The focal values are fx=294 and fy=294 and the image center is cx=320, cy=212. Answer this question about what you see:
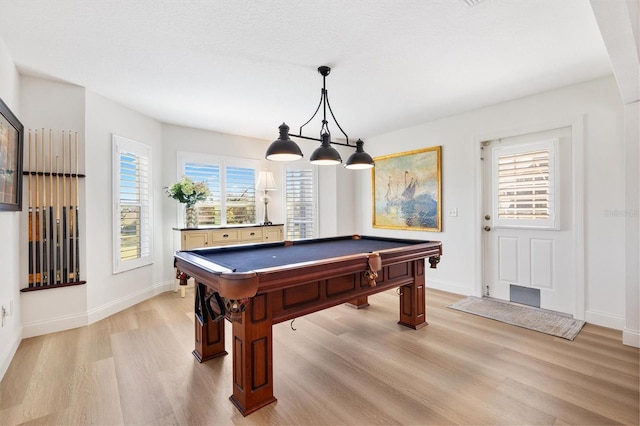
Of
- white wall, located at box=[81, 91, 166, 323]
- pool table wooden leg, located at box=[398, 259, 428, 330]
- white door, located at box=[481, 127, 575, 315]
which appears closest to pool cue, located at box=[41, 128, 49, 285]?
white wall, located at box=[81, 91, 166, 323]

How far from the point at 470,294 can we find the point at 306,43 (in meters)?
3.72

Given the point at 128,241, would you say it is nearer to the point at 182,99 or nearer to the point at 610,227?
the point at 182,99

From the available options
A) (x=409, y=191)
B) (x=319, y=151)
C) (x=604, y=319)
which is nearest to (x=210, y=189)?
(x=319, y=151)

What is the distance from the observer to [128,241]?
12.3ft

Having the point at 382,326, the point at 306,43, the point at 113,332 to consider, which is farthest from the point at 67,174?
the point at 382,326

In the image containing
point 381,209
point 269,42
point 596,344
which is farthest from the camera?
point 381,209

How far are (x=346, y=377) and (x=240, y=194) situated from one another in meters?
3.73

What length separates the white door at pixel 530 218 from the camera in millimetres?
3318

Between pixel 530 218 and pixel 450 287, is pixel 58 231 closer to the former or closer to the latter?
pixel 450 287

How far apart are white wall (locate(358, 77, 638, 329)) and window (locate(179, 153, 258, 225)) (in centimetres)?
278

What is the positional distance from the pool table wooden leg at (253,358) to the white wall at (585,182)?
10.6 feet

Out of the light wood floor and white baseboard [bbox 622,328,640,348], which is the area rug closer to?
the light wood floor

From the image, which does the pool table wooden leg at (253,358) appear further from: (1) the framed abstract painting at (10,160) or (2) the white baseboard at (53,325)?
(2) the white baseboard at (53,325)

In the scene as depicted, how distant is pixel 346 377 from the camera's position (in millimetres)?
2172
